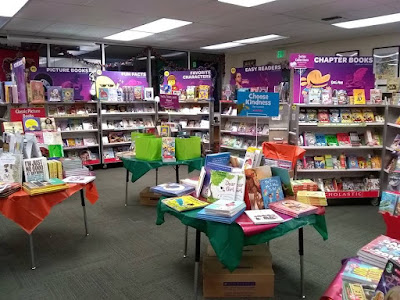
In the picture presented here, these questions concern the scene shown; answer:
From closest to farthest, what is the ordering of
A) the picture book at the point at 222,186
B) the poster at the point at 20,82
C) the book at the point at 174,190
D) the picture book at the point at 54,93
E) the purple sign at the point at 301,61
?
1. the picture book at the point at 222,186
2. the book at the point at 174,190
3. the purple sign at the point at 301,61
4. the poster at the point at 20,82
5. the picture book at the point at 54,93

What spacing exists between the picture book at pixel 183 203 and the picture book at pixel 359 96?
369 centimetres

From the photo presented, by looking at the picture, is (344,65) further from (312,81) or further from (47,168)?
(47,168)

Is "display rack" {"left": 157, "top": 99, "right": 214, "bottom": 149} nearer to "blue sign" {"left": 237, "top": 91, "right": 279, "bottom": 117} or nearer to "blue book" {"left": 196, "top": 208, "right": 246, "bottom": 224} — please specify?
"blue sign" {"left": 237, "top": 91, "right": 279, "bottom": 117}

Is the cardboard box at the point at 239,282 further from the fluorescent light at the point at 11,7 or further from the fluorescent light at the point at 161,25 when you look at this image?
the fluorescent light at the point at 161,25

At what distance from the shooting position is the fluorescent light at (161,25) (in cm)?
684

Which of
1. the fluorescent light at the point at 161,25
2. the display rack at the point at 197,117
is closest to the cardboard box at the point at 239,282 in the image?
the fluorescent light at the point at 161,25

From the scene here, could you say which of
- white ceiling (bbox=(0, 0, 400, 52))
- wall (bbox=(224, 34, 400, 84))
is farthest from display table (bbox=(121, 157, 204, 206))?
wall (bbox=(224, 34, 400, 84))

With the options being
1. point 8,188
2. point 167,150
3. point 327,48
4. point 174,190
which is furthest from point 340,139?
point 327,48

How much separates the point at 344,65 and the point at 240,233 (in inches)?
163

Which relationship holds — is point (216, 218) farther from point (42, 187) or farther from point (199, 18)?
point (199, 18)

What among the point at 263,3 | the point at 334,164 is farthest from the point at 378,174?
the point at 263,3

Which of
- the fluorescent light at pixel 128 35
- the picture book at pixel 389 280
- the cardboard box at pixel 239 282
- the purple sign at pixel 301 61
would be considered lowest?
the cardboard box at pixel 239 282

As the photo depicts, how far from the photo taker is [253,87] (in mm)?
10422

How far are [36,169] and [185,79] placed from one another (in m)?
5.82
